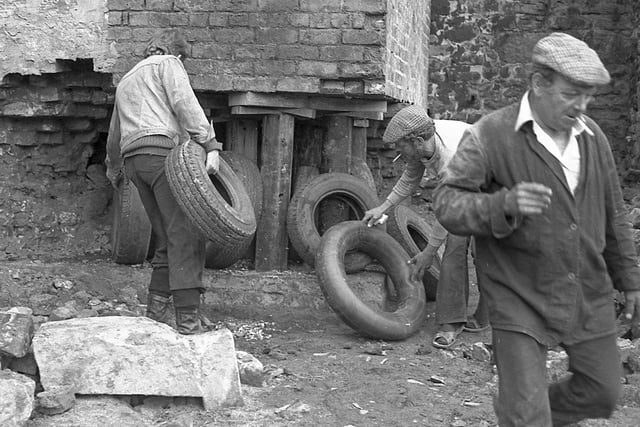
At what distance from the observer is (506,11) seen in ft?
41.5

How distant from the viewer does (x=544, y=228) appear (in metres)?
3.42

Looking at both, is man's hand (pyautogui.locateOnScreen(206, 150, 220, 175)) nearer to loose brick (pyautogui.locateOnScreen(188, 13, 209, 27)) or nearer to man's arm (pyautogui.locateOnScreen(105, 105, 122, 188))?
man's arm (pyautogui.locateOnScreen(105, 105, 122, 188))

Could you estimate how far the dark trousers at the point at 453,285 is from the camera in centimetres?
667

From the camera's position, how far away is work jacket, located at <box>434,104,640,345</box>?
3400 mm

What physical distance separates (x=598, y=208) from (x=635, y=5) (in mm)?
9599

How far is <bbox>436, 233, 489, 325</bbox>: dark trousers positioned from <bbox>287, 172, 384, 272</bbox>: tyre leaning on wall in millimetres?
1293

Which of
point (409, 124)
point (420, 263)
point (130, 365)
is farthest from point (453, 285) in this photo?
point (130, 365)

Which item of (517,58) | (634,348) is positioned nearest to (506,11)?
(517,58)

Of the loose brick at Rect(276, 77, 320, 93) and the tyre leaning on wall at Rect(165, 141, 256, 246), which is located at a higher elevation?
the loose brick at Rect(276, 77, 320, 93)

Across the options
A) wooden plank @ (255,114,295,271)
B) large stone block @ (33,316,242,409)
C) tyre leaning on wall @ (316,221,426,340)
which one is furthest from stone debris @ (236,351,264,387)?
wooden plank @ (255,114,295,271)

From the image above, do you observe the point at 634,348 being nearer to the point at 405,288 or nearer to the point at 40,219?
the point at 405,288

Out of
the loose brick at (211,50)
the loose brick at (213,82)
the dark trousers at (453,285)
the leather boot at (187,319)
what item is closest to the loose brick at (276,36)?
the loose brick at (211,50)

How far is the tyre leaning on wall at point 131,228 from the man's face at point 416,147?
97.4 inches

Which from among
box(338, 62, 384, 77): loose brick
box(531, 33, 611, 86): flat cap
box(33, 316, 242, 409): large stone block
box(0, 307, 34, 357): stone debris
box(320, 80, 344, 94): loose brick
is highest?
box(338, 62, 384, 77): loose brick
